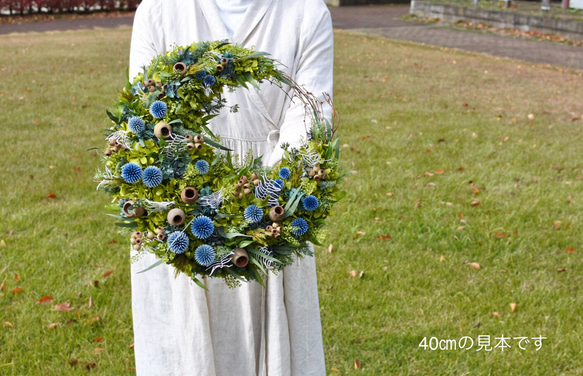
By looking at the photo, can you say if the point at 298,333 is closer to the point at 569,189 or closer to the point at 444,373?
the point at 444,373

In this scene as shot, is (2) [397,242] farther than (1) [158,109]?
Yes

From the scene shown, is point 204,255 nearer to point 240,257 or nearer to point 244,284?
point 240,257

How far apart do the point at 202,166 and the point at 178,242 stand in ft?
0.85

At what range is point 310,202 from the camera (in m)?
2.00

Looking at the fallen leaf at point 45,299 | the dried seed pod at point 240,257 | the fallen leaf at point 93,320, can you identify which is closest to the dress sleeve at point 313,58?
the dried seed pod at point 240,257

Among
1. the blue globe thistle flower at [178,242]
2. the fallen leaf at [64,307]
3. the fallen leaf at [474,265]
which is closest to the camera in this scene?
the blue globe thistle flower at [178,242]

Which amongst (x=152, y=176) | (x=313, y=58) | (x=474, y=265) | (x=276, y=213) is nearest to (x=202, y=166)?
(x=152, y=176)

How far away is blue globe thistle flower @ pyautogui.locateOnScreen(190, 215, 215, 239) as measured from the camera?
190 centimetres

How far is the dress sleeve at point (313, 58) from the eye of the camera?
2.35m

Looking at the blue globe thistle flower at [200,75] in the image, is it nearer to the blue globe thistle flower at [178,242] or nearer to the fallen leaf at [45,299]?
A: the blue globe thistle flower at [178,242]

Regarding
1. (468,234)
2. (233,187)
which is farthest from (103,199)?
(233,187)

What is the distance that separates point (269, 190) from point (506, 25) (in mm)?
15640

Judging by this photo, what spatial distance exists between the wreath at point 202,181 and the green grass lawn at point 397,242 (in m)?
1.82

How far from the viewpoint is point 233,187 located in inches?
78.1
